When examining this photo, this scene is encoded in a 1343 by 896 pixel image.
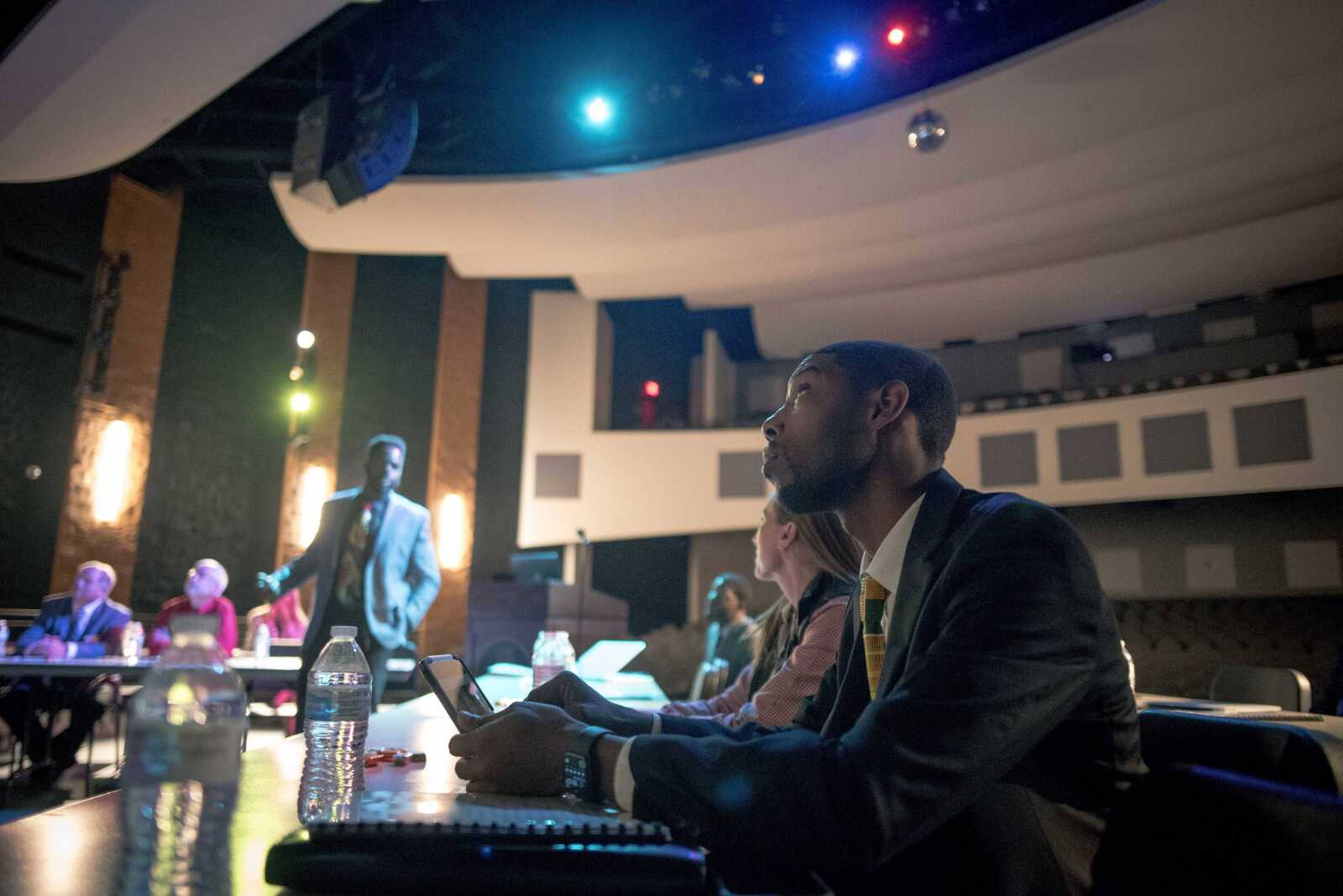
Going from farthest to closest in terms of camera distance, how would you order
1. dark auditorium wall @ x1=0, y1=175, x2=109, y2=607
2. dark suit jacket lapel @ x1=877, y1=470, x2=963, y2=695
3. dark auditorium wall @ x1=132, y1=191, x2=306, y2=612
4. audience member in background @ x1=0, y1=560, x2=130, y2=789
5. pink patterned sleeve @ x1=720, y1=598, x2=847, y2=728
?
dark auditorium wall @ x1=132, y1=191, x2=306, y2=612 → dark auditorium wall @ x1=0, y1=175, x2=109, y2=607 → audience member in background @ x1=0, y1=560, x2=130, y2=789 → pink patterned sleeve @ x1=720, y1=598, x2=847, y2=728 → dark suit jacket lapel @ x1=877, y1=470, x2=963, y2=695

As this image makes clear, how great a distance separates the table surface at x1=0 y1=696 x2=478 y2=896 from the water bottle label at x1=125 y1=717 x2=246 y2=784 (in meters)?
0.06

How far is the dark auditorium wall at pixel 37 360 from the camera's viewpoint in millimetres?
6645

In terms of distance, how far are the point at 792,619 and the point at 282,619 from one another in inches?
229

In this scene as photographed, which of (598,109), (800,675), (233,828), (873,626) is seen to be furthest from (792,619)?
(598,109)

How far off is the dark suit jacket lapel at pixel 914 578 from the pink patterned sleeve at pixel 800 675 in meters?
0.77

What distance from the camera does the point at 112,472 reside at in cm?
750

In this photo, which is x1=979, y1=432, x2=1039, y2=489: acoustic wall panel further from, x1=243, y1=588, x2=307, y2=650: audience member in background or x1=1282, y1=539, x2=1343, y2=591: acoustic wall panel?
x1=243, y1=588, x2=307, y2=650: audience member in background

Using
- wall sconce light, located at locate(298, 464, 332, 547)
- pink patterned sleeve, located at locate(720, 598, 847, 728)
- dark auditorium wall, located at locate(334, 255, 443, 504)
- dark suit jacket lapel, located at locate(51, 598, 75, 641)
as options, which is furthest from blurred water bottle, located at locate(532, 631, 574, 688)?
dark auditorium wall, located at locate(334, 255, 443, 504)

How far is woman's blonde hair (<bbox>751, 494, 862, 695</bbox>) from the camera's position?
229 centimetres

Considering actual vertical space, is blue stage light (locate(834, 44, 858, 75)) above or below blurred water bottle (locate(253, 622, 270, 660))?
above

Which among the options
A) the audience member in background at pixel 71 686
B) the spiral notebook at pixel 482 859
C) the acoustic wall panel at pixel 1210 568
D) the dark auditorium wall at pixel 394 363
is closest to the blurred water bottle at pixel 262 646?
the audience member in background at pixel 71 686

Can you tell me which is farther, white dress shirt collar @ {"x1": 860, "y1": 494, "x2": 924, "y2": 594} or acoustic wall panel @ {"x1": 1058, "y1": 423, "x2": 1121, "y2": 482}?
acoustic wall panel @ {"x1": 1058, "y1": 423, "x2": 1121, "y2": 482}

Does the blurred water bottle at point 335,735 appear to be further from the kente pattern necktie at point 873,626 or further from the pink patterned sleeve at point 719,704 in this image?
the pink patterned sleeve at point 719,704

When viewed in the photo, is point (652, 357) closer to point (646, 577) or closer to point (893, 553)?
point (646, 577)
